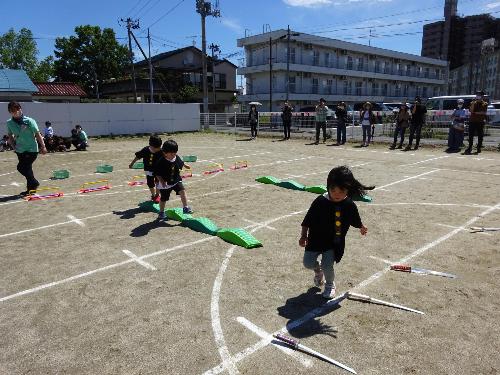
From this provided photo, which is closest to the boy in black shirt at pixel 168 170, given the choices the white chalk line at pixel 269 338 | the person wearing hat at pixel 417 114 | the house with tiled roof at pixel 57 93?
the white chalk line at pixel 269 338

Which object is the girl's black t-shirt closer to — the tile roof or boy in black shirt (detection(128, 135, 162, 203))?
boy in black shirt (detection(128, 135, 162, 203))

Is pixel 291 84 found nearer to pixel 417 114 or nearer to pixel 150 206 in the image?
pixel 417 114

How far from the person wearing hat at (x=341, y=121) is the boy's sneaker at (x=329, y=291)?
1532 cm

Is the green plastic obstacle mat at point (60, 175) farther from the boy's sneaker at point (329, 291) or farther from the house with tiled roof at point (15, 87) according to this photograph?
the house with tiled roof at point (15, 87)

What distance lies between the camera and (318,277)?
4207 mm

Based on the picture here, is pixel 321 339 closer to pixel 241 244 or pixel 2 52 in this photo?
pixel 241 244

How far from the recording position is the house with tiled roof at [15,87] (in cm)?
Result: 2995

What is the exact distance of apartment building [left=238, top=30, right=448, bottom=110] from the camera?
46750mm

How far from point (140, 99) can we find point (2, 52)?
33.9 meters

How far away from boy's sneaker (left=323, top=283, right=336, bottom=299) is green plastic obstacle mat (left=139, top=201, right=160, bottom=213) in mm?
4258

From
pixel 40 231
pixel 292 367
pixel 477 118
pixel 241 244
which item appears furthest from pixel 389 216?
pixel 477 118

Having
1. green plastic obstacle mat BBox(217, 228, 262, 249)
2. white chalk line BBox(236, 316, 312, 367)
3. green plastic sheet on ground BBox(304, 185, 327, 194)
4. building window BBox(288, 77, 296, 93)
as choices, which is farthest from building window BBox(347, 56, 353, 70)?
white chalk line BBox(236, 316, 312, 367)

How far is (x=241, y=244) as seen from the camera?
557cm

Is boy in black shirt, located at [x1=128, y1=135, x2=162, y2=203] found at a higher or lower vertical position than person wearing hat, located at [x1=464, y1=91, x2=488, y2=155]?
lower
